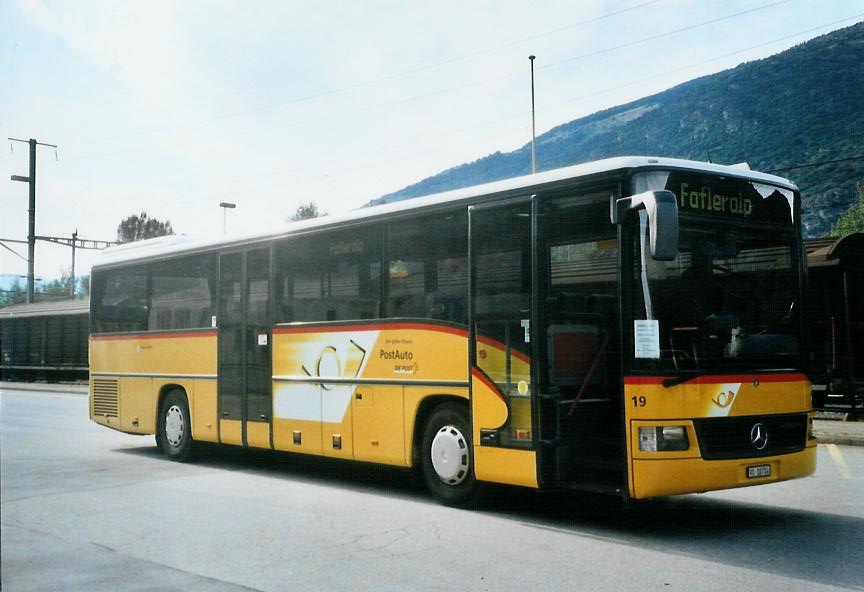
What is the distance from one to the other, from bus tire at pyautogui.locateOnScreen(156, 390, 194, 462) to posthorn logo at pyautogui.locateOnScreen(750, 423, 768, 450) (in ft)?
27.8

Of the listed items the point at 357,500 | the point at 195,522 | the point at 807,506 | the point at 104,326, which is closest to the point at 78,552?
the point at 195,522

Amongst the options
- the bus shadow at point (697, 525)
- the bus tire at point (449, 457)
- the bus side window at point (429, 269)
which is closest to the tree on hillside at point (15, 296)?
the bus shadow at point (697, 525)

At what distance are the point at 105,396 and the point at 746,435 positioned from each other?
37.0 ft

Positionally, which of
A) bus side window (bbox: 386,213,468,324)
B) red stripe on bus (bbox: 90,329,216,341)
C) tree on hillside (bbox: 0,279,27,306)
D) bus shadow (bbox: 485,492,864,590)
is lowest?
bus shadow (bbox: 485,492,864,590)

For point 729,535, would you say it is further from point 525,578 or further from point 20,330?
point 20,330

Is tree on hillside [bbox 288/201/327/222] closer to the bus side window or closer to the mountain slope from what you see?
the mountain slope

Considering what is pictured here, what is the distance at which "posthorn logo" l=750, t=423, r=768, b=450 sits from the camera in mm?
8203

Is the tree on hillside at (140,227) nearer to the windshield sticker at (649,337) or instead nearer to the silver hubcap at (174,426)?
the silver hubcap at (174,426)

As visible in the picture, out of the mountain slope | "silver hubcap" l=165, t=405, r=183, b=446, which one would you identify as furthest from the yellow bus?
the mountain slope

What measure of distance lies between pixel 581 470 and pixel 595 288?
167 centimetres

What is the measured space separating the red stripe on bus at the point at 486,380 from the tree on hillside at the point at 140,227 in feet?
307

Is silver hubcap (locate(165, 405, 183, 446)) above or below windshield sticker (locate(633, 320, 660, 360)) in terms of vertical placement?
below

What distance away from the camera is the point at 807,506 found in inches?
371

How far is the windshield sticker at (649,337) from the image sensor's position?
26.0 ft
